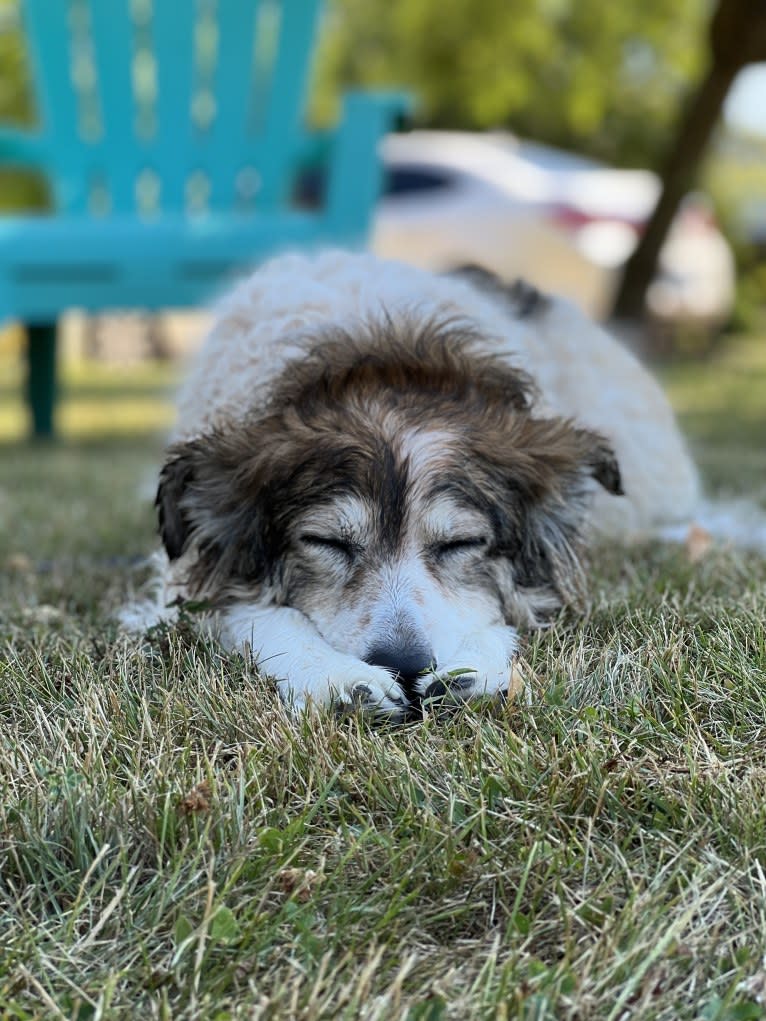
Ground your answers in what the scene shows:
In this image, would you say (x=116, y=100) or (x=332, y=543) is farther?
(x=116, y=100)

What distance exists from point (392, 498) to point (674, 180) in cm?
1284

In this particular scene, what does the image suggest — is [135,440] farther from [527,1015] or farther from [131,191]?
[527,1015]

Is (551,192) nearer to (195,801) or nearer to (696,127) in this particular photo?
(696,127)

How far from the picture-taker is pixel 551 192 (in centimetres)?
1648

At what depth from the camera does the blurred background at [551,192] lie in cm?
1440

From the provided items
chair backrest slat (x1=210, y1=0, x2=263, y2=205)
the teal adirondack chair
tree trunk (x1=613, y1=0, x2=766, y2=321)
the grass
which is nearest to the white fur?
the grass

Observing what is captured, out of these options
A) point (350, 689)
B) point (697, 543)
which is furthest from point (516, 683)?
point (697, 543)

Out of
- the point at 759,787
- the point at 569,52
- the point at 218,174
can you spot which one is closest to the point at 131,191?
the point at 218,174

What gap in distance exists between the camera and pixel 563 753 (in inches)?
87.1

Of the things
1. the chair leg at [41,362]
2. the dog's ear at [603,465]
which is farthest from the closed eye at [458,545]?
the chair leg at [41,362]

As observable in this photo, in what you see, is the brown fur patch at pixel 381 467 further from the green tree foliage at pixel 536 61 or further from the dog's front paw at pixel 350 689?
the green tree foliage at pixel 536 61

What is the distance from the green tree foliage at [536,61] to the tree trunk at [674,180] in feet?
10.4

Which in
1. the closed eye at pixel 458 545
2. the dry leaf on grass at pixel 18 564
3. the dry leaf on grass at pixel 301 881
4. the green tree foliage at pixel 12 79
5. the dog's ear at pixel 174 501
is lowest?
the green tree foliage at pixel 12 79

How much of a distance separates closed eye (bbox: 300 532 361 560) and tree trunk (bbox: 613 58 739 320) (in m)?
11.6
